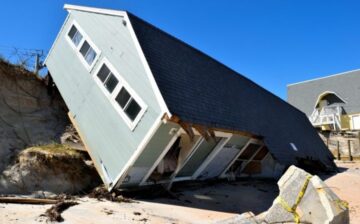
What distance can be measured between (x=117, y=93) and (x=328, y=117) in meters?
34.0

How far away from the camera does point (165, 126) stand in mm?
9719

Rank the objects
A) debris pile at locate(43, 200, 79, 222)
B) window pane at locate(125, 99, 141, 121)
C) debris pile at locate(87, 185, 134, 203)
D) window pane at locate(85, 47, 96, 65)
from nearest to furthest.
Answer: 1. debris pile at locate(43, 200, 79, 222)
2. debris pile at locate(87, 185, 134, 203)
3. window pane at locate(125, 99, 141, 121)
4. window pane at locate(85, 47, 96, 65)

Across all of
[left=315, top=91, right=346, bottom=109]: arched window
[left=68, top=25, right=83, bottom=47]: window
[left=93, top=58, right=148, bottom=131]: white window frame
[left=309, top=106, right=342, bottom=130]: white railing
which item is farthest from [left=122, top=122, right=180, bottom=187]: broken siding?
[left=315, top=91, right=346, bottom=109]: arched window

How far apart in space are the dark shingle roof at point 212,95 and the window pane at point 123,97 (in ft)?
3.73

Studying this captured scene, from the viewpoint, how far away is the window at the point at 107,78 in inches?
430

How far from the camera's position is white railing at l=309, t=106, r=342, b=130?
125ft

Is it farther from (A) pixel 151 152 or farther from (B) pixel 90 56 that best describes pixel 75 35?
(A) pixel 151 152

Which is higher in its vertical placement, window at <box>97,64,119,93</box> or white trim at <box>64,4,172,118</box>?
white trim at <box>64,4,172,118</box>

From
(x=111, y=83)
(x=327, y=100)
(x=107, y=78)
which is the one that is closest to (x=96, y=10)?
(x=107, y=78)

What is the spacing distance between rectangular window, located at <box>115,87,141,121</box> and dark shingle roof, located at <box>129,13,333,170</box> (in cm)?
99

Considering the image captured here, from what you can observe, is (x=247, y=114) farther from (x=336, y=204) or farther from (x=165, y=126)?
(x=336, y=204)

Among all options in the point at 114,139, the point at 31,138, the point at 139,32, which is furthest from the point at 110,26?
the point at 31,138

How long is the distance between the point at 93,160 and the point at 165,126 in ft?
9.31

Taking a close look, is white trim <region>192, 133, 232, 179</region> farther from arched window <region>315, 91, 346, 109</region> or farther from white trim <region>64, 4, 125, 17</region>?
arched window <region>315, 91, 346, 109</region>
